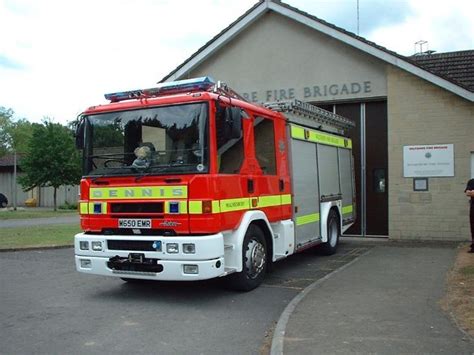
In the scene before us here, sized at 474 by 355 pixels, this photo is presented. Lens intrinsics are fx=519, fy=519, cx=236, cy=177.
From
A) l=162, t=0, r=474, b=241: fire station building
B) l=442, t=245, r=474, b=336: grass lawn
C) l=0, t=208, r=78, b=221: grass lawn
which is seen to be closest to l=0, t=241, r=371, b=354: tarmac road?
l=442, t=245, r=474, b=336: grass lawn

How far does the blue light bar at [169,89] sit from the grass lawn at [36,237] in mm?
6578

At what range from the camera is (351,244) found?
1298 centimetres

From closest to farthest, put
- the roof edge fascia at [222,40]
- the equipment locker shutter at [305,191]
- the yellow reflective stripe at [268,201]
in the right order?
the yellow reflective stripe at [268,201] < the equipment locker shutter at [305,191] < the roof edge fascia at [222,40]

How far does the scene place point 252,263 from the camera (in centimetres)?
770

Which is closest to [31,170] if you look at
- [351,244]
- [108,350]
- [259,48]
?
[259,48]

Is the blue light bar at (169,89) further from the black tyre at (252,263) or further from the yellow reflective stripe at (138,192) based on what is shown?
the black tyre at (252,263)

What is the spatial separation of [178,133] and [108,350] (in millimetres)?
3017

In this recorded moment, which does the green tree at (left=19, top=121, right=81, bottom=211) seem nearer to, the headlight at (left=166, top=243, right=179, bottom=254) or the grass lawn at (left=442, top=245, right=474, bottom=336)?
the headlight at (left=166, top=243, right=179, bottom=254)

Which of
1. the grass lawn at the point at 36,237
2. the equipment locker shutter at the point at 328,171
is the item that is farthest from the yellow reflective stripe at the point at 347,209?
the grass lawn at the point at 36,237

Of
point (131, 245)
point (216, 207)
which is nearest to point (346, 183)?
point (216, 207)

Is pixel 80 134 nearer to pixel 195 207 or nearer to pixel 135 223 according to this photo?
pixel 135 223

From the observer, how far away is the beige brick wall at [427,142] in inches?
490

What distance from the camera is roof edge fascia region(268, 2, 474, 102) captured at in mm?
12219

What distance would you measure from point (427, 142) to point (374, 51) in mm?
2630
